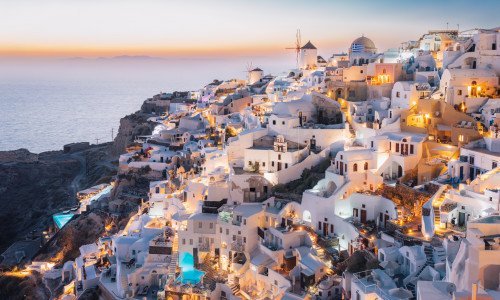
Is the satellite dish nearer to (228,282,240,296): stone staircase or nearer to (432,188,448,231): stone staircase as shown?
(432,188,448,231): stone staircase

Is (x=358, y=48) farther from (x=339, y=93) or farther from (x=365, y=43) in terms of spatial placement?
(x=339, y=93)

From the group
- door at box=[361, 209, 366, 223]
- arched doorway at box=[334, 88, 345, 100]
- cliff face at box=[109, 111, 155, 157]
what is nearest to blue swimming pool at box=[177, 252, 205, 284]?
door at box=[361, 209, 366, 223]

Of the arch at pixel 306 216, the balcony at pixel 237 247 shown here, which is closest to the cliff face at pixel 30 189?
the balcony at pixel 237 247

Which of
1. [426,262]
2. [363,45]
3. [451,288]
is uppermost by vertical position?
[363,45]

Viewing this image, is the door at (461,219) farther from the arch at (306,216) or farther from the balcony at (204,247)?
the balcony at (204,247)

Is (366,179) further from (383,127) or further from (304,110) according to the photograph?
(304,110)

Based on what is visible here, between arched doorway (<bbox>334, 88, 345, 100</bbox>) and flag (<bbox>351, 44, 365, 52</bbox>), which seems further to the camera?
flag (<bbox>351, 44, 365, 52</bbox>)

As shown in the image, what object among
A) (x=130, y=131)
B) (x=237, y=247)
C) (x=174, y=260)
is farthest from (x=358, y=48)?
(x=130, y=131)
